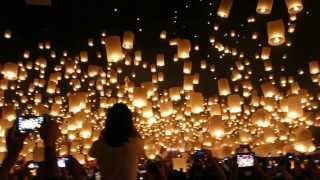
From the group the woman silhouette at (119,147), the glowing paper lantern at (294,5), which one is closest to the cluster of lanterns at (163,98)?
the glowing paper lantern at (294,5)

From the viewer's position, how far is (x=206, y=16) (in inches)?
816

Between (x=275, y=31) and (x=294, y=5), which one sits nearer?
(x=294, y=5)

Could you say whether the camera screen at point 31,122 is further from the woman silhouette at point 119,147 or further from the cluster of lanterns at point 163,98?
the cluster of lanterns at point 163,98

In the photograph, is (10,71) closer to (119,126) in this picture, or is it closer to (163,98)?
(163,98)

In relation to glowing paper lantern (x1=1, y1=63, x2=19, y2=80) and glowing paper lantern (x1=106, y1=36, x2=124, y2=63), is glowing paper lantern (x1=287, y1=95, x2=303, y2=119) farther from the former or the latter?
glowing paper lantern (x1=1, y1=63, x2=19, y2=80)

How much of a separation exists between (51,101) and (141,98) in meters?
8.52

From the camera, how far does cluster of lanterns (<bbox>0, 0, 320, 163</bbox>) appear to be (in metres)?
12.2

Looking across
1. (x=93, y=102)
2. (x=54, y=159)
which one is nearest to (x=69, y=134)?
(x=93, y=102)

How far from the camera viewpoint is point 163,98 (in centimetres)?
2220

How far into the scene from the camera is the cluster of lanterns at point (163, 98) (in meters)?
12.2

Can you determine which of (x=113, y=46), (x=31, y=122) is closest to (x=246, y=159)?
(x=31, y=122)

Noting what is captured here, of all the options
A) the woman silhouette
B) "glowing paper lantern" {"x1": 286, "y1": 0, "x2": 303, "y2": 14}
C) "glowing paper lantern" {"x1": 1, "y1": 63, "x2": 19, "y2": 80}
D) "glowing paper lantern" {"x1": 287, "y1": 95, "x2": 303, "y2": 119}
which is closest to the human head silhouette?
the woman silhouette

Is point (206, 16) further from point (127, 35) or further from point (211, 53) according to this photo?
point (127, 35)

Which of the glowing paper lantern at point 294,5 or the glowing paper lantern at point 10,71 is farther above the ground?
the glowing paper lantern at point 294,5
